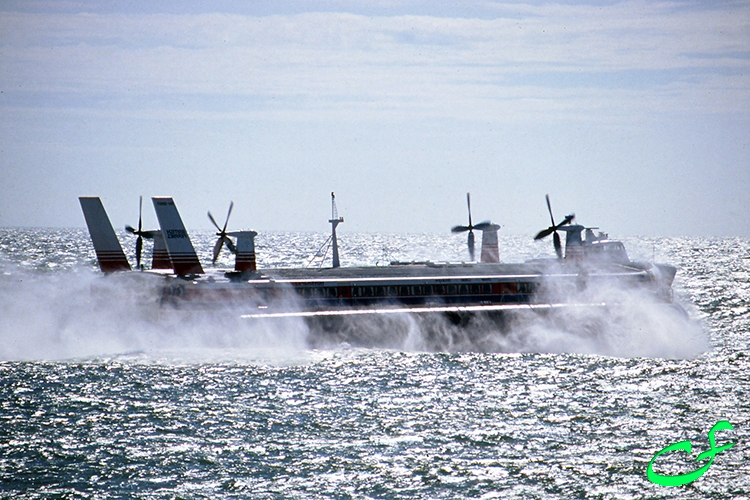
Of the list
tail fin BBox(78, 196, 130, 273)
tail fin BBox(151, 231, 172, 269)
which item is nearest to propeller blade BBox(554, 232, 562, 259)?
tail fin BBox(151, 231, 172, 269)

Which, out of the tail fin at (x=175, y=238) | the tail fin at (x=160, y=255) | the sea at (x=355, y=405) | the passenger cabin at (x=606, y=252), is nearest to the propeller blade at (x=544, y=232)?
the passenger cabin at (x=606, y=252)

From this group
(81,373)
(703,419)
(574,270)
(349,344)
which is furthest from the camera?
(574,270)

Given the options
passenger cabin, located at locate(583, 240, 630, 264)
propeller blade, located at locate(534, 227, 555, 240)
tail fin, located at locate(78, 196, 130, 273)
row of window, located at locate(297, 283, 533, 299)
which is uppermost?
tail fin, located at locate(78, 196, 130, 273)

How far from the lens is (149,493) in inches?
926

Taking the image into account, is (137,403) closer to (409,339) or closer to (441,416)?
(441,416)

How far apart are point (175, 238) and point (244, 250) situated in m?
4.63

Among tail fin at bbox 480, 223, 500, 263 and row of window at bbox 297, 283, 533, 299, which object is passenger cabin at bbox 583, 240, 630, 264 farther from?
row of window at bbox 297, 283, 533, 299

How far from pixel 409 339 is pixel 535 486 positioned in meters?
25.0

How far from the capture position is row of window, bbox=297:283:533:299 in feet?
165

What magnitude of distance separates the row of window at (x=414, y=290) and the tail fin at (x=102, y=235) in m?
13.2

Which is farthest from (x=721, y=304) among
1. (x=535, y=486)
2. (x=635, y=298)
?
(x=535, y=486)

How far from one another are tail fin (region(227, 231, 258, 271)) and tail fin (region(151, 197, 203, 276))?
271 centimetres

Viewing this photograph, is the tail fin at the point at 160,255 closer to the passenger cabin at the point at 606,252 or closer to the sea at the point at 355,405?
the sea at the point at 355,405

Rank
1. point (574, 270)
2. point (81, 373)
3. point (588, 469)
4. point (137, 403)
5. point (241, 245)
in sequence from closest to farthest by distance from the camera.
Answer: point (588, 469) < point (137, 403) < point (81, 373) < point (241, 245) < point (574, 270)
